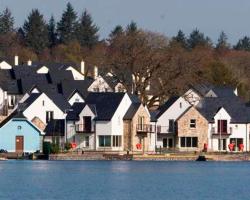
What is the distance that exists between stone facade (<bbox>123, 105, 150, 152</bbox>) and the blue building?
21.3 ft

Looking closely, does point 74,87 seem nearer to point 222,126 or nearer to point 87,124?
point 222,126

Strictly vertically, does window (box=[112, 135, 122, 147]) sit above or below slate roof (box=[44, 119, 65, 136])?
below

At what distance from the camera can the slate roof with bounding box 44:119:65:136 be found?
358ft

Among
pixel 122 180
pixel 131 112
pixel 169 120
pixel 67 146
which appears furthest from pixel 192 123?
pixel 122 180

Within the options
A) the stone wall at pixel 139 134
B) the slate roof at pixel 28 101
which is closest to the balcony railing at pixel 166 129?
the stone wall at pixel 139 134

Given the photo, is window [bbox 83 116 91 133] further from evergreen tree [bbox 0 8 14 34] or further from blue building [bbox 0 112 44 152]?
evergreen tree [bbox 0 8 14 34]

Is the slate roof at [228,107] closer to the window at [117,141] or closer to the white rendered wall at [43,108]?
the window at [117,141]

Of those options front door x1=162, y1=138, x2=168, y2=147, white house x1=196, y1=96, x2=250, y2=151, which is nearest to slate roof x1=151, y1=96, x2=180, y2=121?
front door x1=162, y1=138, x2=168, y2=147

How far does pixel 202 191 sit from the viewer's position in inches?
2783

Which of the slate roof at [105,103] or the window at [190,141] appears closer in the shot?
the slate roof at [105,103]

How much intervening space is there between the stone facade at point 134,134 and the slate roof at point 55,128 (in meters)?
4.88

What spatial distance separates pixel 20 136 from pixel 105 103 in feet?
22.7

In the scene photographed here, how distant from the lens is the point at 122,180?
254ft

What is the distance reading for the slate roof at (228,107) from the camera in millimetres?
115950
